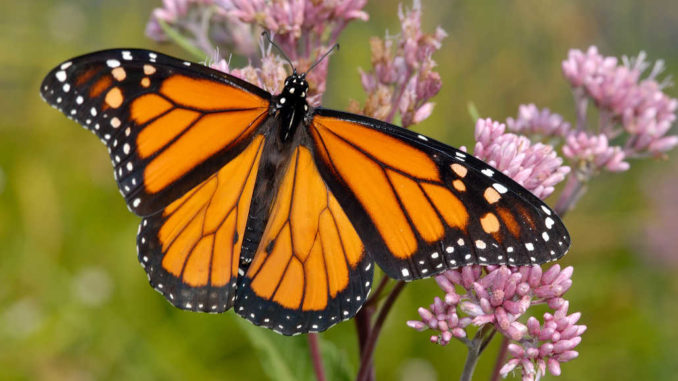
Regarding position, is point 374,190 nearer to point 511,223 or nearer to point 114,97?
point 511,223

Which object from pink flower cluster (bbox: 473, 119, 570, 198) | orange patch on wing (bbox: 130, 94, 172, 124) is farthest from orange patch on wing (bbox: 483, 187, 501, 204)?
orange patch on wing (bbox: 130, 94, 172, 124)

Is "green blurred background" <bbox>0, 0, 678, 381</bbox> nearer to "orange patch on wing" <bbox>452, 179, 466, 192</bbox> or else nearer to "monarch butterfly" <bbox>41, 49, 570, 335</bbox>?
"monarch butterfly" <bbox>41, 49, 570, 335</bbox>

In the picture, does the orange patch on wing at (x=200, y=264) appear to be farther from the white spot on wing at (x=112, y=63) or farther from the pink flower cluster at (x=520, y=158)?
the pink flower cluster at (x=520, y=158)

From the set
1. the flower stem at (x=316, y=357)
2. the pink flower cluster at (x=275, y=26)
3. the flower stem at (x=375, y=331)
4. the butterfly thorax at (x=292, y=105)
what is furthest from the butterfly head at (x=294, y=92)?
the flower stem at (x=316, y=357)

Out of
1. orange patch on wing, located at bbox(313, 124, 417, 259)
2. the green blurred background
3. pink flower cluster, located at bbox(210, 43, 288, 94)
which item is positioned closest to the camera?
orange patch on wing, located at bbox(313, 124, 417, 259)

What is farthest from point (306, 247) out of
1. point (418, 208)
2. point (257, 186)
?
point (418, 208)

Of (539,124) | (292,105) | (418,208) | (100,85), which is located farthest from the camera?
(539,124)
